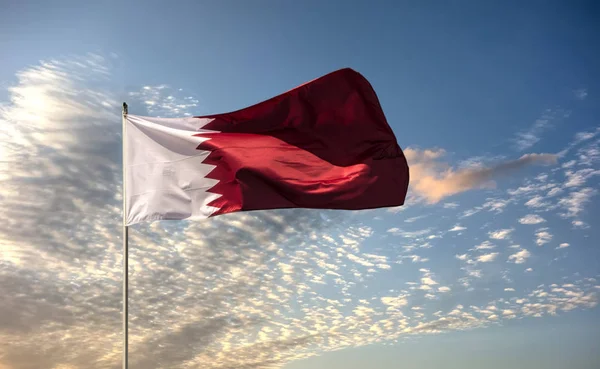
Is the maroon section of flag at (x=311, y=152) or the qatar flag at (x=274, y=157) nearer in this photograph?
the qatar flag at (x=274, y=157)

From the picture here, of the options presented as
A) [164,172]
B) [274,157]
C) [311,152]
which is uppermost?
[311,152]

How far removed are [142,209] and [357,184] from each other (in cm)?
566

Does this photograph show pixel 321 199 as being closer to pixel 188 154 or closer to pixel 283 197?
pixel 283 197

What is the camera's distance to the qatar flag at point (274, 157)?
15.3 meters

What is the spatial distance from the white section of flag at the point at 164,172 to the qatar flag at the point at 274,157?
1.0 inches

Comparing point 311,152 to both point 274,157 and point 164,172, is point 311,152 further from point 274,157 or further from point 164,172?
point 164,172

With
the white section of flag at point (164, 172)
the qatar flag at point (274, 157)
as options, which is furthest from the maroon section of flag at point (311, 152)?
the white section of flag at point (164, 172)

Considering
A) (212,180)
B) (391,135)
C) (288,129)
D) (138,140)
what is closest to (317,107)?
(288,129)

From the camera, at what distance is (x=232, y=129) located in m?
16.7

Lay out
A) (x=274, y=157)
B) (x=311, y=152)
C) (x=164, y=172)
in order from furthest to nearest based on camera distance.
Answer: (x=311, y=152), (x=274, y=157), (x=164, y=172)

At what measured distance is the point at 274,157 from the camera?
649 inches

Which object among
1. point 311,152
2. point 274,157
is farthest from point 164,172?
point 311,152

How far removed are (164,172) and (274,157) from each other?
9.82 feet

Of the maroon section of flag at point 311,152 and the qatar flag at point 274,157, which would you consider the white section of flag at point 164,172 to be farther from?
the maroon section of flag at point 311,152
